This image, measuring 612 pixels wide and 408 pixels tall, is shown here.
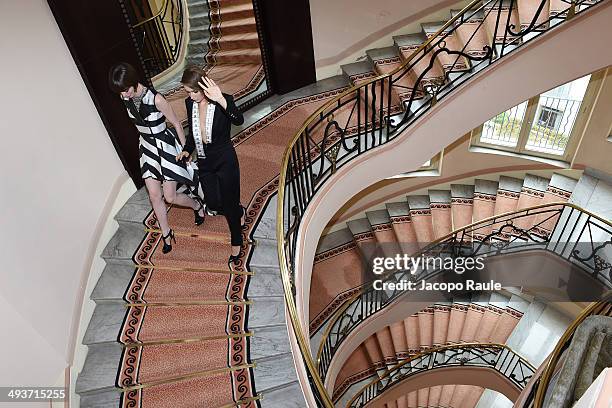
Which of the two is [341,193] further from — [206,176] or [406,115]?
[206,176]

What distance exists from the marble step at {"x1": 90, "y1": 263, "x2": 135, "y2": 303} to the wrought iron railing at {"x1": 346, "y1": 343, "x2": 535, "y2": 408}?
4779 mm

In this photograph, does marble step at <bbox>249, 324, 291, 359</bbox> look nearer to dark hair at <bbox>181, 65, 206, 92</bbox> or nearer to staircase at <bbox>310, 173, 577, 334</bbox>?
dark hair at <bbox>181, 65, 206, 92</bbox>

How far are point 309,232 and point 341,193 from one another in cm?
79

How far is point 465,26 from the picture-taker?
615cm

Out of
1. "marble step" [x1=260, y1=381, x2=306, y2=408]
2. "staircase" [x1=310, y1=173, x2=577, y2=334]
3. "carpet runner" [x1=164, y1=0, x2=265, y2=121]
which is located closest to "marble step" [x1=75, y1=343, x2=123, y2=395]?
"marble step" [x1=260, y1=381, x2=306, y2=408]

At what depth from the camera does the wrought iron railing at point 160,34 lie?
6.70 m

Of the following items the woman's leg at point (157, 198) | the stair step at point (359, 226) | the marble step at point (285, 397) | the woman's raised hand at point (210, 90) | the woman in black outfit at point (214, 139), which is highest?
the stair step at point (359, 226)

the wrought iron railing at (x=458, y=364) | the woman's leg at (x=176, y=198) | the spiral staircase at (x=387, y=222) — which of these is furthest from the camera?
the wrought iron railing at (x=458, y=364)

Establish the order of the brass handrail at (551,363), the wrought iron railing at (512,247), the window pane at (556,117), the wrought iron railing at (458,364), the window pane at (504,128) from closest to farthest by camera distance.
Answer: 1. the brass handrail at (551,363)
2. the wrought iron railing at (512,247)
3. the window pane at (556,117)
4. the wrought iron railing at (458,364)
5. the window pane at (504,128)

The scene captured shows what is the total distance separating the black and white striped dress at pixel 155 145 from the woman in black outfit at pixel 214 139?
16 cm

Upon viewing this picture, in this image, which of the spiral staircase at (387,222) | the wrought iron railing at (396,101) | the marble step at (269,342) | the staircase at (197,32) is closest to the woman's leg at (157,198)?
the spiral staircase at (387,222)

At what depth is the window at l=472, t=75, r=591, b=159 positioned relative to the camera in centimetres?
727

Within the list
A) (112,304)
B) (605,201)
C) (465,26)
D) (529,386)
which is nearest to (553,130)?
(605,201)

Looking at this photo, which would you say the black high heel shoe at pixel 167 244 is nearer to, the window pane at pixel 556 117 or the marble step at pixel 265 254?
the marble step at pixel 265 254
